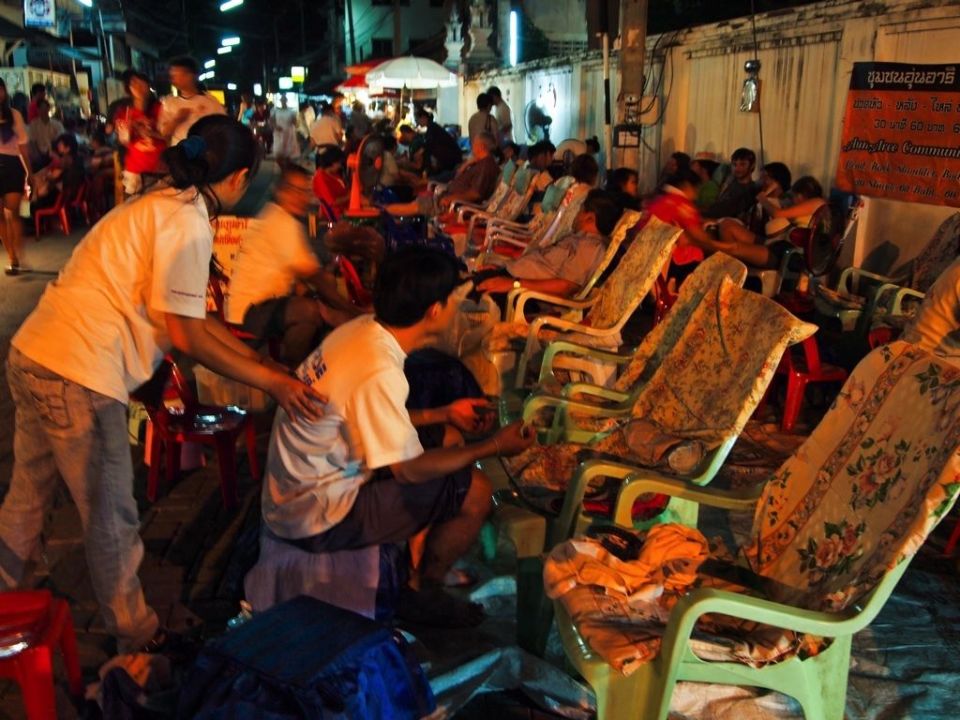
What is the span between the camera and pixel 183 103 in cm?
707

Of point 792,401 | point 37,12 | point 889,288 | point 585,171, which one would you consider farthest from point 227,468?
point 37,12

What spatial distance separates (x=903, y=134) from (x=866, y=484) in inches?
241

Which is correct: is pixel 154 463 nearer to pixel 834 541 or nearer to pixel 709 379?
pixel 709 379

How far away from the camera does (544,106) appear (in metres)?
17.4

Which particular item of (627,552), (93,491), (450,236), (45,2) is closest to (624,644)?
(627,552)

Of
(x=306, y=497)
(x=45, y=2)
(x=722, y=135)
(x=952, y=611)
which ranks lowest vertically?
(x=952, y=611)

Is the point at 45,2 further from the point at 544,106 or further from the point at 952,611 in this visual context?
the point at 952,611

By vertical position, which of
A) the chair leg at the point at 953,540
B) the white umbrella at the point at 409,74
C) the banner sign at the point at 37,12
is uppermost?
the banner sign at the point at 37,12

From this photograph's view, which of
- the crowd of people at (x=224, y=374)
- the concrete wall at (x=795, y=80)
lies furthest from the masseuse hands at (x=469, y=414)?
the concrete wall at (x=795, y=80)

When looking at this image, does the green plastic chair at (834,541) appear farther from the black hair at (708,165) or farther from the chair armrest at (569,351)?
the black hair at (708,165)

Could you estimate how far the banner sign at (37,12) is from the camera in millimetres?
21125

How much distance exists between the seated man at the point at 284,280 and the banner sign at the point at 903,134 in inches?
200

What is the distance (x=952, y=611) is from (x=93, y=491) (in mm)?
3056

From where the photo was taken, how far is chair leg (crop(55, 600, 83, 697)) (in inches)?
102
